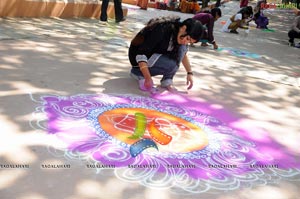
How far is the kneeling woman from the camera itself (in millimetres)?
3273

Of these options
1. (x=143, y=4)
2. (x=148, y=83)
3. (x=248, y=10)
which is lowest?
(x=148, y=83)

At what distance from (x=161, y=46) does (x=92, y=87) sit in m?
0.75

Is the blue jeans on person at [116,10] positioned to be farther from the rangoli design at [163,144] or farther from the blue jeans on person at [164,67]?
the rangoli design at [163,144]

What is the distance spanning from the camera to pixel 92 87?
138 inches

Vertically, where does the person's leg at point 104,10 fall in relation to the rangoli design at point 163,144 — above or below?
above

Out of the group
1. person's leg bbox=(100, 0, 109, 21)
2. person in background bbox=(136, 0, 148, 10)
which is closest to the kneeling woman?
person's leg bbox=(100, 0, 109, 21)

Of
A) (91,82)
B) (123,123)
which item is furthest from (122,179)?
(91,82)

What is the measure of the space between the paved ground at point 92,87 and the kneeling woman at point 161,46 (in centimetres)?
28

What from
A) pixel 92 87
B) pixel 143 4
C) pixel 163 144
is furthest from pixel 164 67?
pixel 143 4

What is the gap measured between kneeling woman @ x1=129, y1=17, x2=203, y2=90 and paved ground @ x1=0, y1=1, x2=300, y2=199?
282mm

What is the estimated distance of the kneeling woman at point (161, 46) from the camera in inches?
129

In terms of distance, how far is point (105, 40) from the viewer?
5.76 metres

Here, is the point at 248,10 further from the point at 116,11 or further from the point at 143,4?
the point at 143,4

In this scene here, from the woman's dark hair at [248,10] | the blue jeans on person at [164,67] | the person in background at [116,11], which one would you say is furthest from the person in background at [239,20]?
the blue jeans on person at [164,67]
